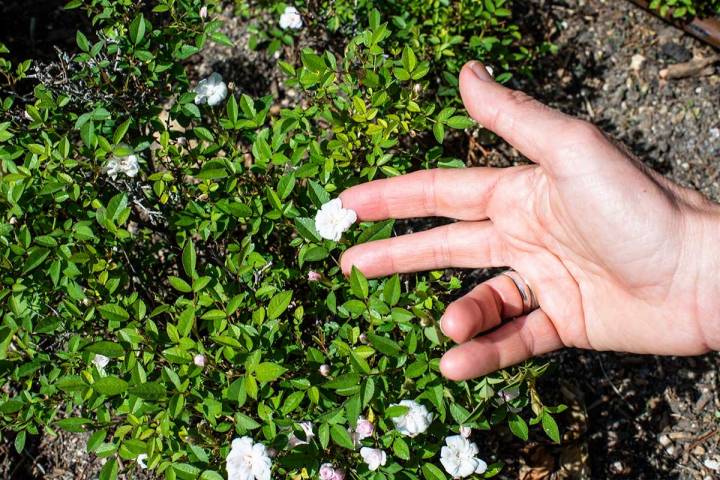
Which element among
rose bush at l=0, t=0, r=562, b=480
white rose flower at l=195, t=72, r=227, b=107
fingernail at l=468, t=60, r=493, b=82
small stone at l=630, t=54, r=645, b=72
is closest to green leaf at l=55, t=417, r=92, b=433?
rose bush at l=0, t=0, r=562, b=480

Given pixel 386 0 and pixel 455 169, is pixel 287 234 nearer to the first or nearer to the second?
pixel 455 169

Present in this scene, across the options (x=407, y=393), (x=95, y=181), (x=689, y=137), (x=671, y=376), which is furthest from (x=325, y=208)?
(x=689, y=137)

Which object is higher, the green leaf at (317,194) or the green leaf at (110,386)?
the green leaf at (317,194)

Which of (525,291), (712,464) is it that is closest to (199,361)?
(525,291)

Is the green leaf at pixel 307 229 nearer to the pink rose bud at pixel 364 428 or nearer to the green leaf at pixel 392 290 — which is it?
the green leaf at pixel 392 290

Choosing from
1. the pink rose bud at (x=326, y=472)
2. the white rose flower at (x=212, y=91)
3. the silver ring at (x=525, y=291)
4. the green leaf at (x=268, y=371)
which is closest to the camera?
the green leaf at (x=268, y=371)

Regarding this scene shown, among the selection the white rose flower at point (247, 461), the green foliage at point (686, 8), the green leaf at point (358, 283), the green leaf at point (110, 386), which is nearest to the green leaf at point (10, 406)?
the green leaf at point (110, 386)
